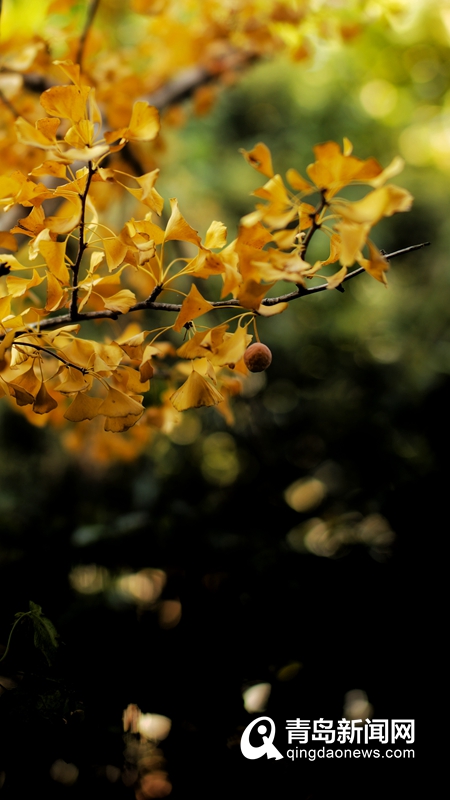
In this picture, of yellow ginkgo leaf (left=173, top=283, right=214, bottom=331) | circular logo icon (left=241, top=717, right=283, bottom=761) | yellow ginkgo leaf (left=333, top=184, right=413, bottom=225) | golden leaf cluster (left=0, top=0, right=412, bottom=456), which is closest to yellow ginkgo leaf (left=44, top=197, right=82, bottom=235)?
golden leaf cluster (left=0, top=0, right=412, bottom=456)

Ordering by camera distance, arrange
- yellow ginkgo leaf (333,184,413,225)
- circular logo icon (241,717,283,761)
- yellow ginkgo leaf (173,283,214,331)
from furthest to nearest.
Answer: circular logo icon (241,717,283,761)
yellow ginkgo leaf (173,283,214,331)
yellow ginkgo leaf (333,184,413,225)

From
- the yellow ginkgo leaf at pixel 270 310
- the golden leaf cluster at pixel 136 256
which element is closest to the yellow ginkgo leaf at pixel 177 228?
the golden leaf cluster at pixel 136 256

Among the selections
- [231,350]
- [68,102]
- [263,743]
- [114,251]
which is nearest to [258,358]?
[231,350]

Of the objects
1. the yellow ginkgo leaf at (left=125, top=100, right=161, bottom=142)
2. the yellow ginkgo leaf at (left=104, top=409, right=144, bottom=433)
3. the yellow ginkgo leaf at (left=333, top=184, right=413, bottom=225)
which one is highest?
Answer: the yellow ginkgo leaf at (left=125, top=100, right=161, bottom=142)

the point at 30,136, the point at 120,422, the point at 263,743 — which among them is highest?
the point at 30,136

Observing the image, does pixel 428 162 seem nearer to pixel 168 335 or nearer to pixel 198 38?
pixel 198 38

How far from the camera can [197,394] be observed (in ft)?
1.49

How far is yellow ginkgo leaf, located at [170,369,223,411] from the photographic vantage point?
1.48ft

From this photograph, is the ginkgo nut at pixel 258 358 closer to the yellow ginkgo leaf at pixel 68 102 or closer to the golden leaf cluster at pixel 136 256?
the golden leaf cluster at pixel 136 256

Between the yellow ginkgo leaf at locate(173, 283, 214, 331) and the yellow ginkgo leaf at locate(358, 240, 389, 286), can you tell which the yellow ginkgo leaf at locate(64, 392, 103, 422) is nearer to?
the yellow ginkgo leaf at locate(173, 283, 214, 331)

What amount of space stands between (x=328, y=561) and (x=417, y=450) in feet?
2.84

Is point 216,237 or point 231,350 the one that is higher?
point 216,237

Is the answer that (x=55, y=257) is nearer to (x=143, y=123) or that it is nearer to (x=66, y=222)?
(x=66, y=222)

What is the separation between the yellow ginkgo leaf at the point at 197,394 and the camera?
45 cm
